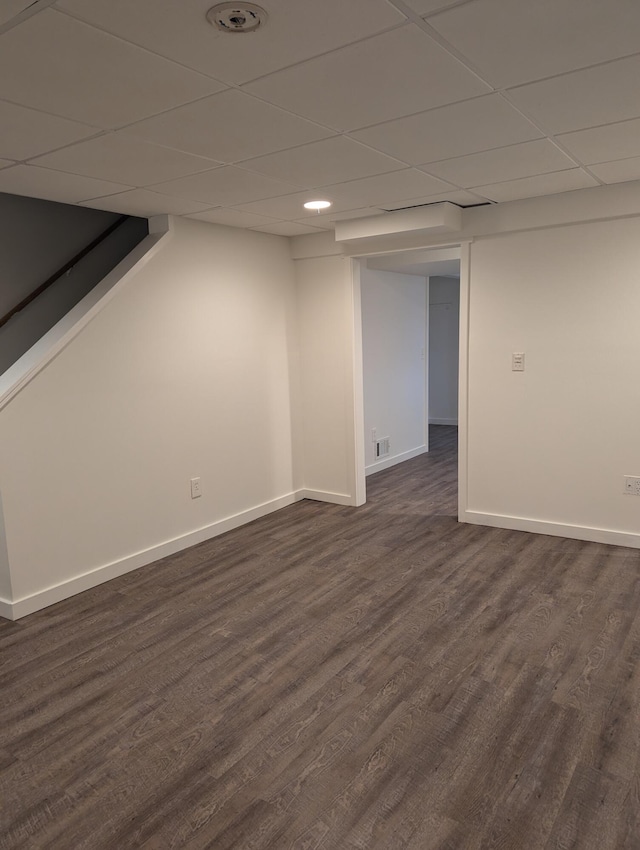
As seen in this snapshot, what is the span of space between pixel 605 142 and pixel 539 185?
83 cm

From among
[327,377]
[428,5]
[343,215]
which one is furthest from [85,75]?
[327,377]

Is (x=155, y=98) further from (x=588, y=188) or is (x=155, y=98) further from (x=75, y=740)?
(x=588, y=188)

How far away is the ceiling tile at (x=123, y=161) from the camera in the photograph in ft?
8.14

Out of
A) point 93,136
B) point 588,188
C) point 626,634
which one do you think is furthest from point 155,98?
point 626,634

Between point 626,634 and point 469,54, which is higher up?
point 469,54

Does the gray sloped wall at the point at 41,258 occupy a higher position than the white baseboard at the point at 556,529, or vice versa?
the gray sloped wall at the point at 41,258

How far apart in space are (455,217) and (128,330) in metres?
2.33

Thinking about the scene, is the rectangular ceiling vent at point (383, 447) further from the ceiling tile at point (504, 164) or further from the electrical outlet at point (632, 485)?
the ceiling tile at point (504, 164)

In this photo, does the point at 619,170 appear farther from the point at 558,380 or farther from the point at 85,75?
the point at 85,75

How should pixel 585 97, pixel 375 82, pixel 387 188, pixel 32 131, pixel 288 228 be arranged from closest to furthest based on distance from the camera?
pixel 375 82, pixel 585 97, pixel 32 131, pixel 387 188, pixel 288 228

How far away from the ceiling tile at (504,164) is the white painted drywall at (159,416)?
6.16 ft

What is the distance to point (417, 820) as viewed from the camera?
6.07ft

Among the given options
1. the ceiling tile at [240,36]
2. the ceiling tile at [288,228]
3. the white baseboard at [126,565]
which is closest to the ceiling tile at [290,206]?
the ceiling tile at [288,228]

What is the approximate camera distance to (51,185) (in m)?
3.10
